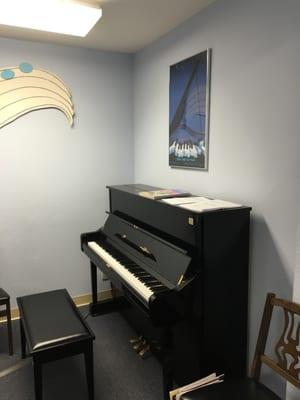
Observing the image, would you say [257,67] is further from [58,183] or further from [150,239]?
[58,183]

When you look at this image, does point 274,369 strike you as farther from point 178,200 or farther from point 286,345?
point 178,200

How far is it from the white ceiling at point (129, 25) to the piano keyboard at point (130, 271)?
167 centimetres

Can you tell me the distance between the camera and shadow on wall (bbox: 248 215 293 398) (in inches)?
66.8

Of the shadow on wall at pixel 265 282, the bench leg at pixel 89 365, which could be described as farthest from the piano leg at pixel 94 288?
the shadow on wall at pixel 265 282

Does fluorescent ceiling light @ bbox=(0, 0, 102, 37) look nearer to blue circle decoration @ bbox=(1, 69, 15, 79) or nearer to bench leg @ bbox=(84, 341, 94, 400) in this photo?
blue circle decoration @ bbox=(1, 69, 15, 79)

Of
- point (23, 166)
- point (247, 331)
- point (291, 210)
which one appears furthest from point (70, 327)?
point (23, 166)

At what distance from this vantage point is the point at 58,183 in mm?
3033

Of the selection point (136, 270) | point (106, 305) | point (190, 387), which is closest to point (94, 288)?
point (106, 305)

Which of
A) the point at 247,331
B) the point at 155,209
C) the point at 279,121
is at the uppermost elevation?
the point at 279,121

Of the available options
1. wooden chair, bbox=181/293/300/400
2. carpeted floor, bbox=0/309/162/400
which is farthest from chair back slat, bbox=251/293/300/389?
carpeted floor, bbox=0/309/162/400

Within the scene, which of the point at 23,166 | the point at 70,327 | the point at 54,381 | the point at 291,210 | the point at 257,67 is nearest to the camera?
the point at 291,210

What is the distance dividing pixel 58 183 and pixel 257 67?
6.54 feet

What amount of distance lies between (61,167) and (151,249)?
4.50 feet

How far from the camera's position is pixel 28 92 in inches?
111
